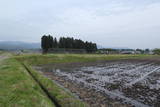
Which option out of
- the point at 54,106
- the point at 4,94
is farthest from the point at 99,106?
the point at 4,94

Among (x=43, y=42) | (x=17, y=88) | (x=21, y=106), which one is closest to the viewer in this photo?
(x=21, y=106)

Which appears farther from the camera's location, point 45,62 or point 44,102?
point 45,62

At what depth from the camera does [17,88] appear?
19.8 feet

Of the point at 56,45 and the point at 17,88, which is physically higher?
the point at 56,45

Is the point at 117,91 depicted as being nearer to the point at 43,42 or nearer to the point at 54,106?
the point at 54,106

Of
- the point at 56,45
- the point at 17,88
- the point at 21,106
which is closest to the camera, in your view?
the point at 21,106

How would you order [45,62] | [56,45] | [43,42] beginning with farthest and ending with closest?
[56,45]
[43,42]
[45,62]

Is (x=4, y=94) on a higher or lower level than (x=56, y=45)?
lower

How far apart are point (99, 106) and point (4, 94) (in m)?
3.45

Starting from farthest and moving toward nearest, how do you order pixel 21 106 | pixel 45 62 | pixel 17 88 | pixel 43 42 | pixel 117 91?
pixel 43 42, pixel 45 62, pixel 117 91, pixel 17 88, pixel 21 106

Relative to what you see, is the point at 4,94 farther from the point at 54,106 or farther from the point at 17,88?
the point at 54,106

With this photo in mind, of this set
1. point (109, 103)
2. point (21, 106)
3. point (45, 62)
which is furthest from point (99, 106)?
point (45, 62)

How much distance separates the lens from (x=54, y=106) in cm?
484

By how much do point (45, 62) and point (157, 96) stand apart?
1759cm
